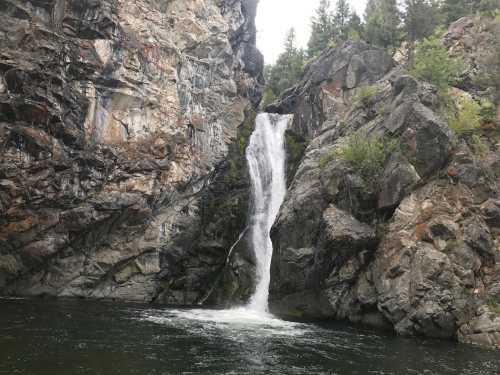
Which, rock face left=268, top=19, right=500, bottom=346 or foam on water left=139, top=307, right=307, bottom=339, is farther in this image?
rock face left=268, top=19, right=500, bottom=346

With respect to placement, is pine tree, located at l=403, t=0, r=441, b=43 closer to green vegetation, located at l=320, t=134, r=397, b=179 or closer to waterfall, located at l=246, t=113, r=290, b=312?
waterfall, located at l=246, t=113, r=290, b=312

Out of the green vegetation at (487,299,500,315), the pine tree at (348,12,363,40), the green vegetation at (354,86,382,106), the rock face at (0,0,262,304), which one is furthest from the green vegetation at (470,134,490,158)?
the pine tree at (348,12,363,40)

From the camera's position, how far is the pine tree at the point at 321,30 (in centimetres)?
6370

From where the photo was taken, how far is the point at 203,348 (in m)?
15.9

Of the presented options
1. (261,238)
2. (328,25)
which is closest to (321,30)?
(328,25)

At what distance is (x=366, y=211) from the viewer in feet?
88.5

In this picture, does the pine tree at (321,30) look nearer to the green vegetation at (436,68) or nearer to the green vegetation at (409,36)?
the green vegetation at (409,36)

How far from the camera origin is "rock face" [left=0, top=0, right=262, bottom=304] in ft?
99.6

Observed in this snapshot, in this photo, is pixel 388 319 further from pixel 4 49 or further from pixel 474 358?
pixel 4 49

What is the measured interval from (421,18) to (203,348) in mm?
44732

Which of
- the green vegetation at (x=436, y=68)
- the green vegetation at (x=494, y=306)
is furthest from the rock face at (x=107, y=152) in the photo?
the green vegetation at (x=494, y=306)

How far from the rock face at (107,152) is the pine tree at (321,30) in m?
A: 27.4

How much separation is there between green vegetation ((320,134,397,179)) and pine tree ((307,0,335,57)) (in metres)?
37.8

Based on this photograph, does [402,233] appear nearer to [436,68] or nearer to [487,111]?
[487,111]
